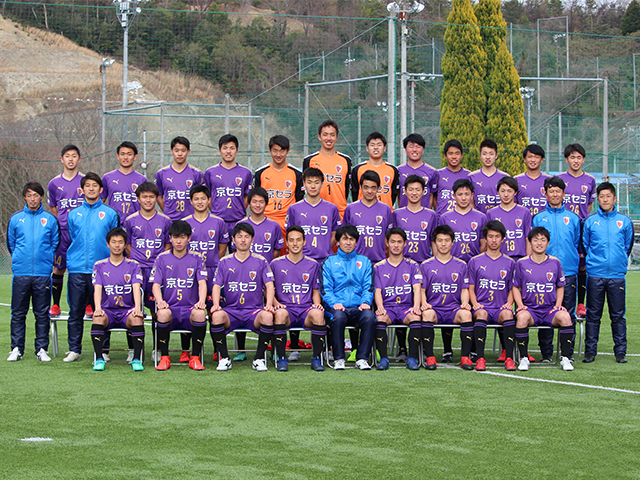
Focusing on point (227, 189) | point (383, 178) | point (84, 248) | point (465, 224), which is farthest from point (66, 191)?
point (465, 224)

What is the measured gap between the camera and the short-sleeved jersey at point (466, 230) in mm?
7555

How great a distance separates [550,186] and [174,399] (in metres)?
4.16

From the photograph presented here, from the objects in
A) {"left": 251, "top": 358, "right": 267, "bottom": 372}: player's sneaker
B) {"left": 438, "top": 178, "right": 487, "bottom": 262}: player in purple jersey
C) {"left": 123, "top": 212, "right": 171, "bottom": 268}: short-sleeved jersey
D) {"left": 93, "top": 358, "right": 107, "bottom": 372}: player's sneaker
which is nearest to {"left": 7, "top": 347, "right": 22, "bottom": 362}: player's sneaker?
{"left": 93, "top": 358, "right": 107, "bottom": 372}: player's sneaker

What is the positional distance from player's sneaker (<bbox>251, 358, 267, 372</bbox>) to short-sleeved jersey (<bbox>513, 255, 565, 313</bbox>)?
2401 mm

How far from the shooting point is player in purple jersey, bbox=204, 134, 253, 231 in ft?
25.9

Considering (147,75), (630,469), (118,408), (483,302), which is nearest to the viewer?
(630,469)

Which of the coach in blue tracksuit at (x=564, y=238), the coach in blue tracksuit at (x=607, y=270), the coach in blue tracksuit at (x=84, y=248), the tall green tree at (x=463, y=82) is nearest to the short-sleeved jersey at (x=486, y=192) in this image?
the coach in blue tracksuit at (x=564, y=238)

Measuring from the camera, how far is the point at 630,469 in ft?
12.7

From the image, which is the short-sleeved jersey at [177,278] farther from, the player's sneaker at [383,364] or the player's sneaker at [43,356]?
the player's sneaker at [383,364]

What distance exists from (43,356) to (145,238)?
1.43 m

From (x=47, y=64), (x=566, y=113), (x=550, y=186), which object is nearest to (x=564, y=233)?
(x=550, y=186)

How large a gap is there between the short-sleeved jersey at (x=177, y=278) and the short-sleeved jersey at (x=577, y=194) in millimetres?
3789

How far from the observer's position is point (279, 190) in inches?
314

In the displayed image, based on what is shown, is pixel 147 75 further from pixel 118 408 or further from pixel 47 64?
pixel 118 408
